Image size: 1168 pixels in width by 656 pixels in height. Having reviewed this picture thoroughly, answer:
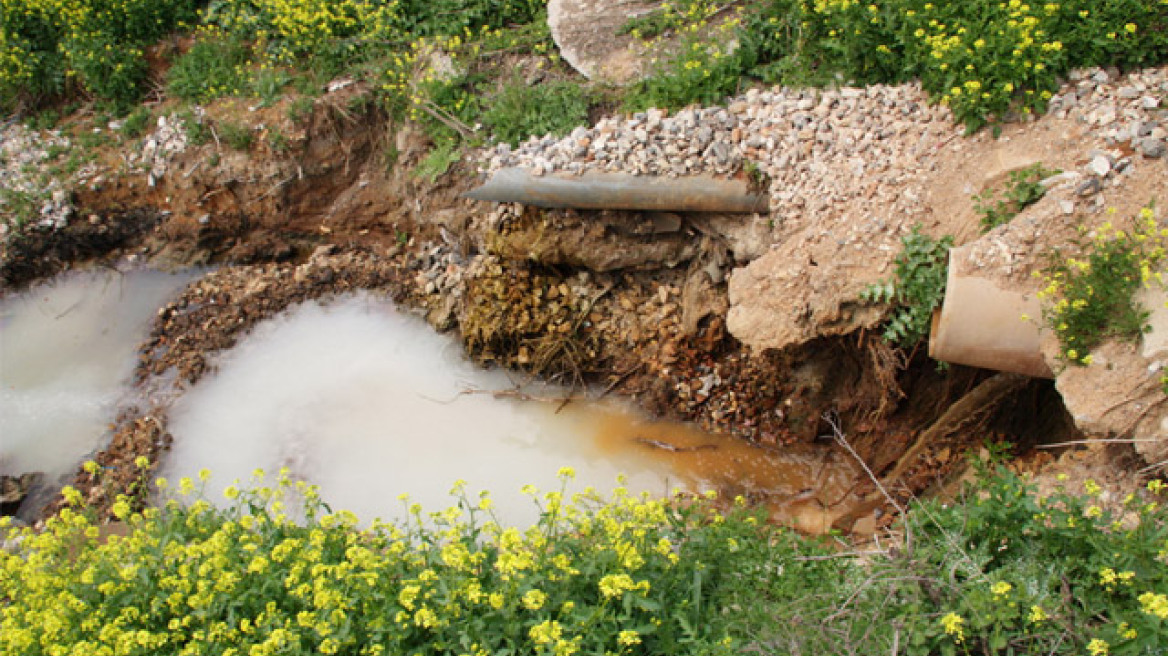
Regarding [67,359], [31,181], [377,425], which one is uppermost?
[31,181]

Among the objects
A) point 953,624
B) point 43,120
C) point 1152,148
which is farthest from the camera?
point 43,120

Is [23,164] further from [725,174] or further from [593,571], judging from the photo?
[593,571]

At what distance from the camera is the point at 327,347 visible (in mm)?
7004

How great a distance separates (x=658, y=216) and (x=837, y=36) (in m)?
1.93

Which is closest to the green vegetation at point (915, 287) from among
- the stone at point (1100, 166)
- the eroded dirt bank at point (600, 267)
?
the eroded dirt bank at point (600, 267)

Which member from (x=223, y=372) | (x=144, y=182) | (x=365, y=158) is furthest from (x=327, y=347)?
(x=144, y=182)

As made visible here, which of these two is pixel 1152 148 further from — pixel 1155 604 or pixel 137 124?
pixel 137 124

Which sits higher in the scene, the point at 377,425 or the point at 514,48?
the point at 514,48

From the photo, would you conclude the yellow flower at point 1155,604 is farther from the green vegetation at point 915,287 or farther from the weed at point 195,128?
the weed at point 195,128

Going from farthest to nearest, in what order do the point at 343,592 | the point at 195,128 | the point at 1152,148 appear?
the point at 195,128 < the point at 1152,148 < the point at 343,592

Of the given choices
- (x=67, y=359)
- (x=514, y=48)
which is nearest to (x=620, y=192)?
(x=514, y=48)

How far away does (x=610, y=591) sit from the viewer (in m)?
2.88

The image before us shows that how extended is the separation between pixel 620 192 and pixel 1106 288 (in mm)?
3145

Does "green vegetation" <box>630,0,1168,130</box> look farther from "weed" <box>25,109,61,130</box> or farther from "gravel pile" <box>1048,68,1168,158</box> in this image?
"weed" <box>25,109,61,130</box>
